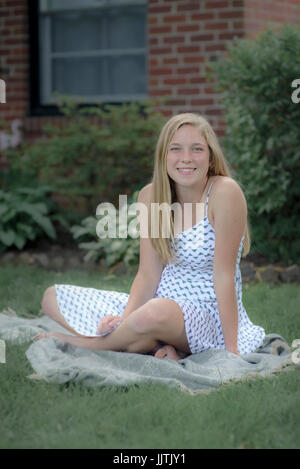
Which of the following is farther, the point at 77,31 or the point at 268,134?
the point at 77,31

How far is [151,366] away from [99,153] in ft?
12.7

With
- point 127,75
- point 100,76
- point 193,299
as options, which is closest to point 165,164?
point 193,299

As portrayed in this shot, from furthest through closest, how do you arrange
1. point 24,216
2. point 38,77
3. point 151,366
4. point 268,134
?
1. point 38,77
2. point 24,216
3. point 268,134
4. point 151,366

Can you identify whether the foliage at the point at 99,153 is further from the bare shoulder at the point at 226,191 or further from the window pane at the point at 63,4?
the bare shoulder at the point at 226,191

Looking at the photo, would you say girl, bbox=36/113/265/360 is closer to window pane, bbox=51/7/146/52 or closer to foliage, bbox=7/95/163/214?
foliage, bbox=7/95/163/214

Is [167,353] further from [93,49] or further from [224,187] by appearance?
[93,49]

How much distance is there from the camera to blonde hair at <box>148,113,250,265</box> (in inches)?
Result: 144

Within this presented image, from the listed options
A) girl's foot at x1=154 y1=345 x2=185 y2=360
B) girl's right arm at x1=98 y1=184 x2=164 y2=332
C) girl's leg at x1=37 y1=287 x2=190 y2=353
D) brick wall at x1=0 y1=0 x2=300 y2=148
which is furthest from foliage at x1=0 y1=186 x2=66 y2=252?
girl's foot at x1=154 y1=345 x2=185 y2=360

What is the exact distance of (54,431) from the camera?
2.71m

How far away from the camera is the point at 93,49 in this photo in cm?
787

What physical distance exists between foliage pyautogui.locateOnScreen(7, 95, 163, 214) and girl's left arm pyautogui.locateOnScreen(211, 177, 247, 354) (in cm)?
310

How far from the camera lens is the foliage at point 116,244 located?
19.7 ft

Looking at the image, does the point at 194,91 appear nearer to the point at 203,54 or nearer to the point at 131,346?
the point at 203,54

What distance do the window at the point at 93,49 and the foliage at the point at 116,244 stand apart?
6.01 feet
